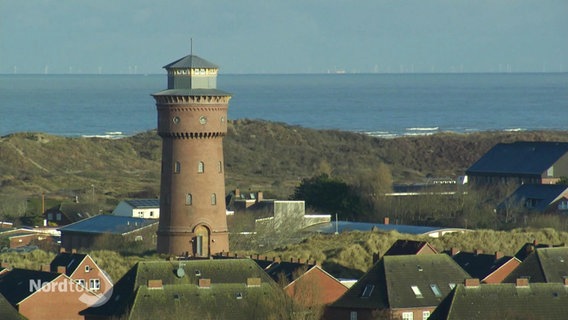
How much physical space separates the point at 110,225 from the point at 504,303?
3353 centimetres

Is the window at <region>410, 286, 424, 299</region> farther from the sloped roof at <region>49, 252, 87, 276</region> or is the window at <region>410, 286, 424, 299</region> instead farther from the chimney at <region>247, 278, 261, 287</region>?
the sloped roof at <region>49, 252, 87, 276</region>

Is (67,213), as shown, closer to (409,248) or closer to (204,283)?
(409,248)

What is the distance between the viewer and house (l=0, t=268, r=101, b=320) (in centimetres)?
4962

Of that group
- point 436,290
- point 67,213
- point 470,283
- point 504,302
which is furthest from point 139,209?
point 504,302

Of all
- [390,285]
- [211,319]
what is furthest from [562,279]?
[211,319]

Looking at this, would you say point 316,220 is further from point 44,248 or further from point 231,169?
point 231,169

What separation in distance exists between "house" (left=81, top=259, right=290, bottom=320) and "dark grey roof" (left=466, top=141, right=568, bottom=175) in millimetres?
43206

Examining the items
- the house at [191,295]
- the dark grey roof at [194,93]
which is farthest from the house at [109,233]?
the house at [191,295]

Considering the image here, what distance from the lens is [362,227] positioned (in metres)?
72.9

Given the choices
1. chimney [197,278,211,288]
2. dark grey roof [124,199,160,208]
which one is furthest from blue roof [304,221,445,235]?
chimney [197,278,211,288]

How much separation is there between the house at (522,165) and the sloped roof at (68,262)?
37.2 m

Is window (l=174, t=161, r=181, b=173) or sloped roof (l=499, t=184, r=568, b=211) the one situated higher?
window (l=174, t=161, r=181, b=173)

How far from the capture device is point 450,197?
84.6 metres

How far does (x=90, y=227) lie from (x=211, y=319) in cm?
3105
